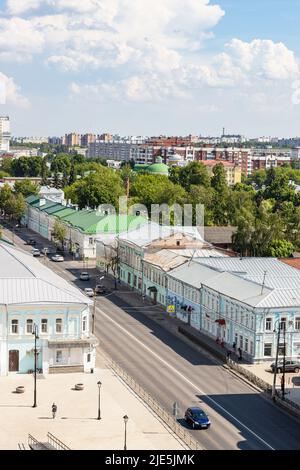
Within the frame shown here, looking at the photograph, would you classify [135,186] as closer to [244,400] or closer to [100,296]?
[100,296]

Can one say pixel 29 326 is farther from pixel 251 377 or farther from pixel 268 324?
pixel 268 324

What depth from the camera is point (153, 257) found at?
85.0 metres

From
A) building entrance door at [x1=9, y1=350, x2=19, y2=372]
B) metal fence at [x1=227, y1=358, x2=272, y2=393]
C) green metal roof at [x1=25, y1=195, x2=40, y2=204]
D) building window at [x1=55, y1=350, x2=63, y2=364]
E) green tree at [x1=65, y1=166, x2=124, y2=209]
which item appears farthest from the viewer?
green metal roof at [x1=25, y1=195, x2=40, y2=204]

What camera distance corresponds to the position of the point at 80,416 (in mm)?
44500

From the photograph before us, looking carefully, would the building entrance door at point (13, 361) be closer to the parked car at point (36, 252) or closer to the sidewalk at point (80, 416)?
the sidewalk at point (80, 416)

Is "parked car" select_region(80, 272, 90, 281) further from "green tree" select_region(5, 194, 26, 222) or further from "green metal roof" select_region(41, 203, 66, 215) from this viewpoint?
"green tree" select_region(5, 194, 26, 222)

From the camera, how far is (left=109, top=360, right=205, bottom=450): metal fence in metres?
40.9

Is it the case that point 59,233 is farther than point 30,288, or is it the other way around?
point 59,233

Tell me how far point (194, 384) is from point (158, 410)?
6277mm

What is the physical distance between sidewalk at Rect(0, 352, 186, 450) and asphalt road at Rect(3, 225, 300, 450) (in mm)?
2041

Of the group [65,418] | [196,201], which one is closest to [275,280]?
[65,418]

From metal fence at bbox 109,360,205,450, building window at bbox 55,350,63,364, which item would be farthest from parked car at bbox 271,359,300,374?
building window at bbox 55,350,63,364

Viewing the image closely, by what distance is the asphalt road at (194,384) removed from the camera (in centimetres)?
4228

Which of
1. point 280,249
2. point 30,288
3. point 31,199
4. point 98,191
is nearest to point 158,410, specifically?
point 30,288
